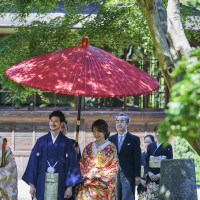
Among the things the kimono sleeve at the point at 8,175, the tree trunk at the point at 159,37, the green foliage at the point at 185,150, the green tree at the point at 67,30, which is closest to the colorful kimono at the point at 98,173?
the kimono sleeve at the point at 8,175

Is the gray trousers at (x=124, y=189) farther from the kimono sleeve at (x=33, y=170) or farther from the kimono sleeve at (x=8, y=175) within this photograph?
the kimono sleeve at (x=8, y=175)

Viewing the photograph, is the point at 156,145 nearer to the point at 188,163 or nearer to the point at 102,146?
the point at 188,163

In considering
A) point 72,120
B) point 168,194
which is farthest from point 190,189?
point 72,120

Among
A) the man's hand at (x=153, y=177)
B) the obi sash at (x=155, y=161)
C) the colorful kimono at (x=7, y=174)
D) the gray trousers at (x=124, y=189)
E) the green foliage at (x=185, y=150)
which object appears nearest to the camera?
the colorful kimono at (x=7, y=174)

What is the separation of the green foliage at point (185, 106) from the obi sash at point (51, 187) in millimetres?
3183

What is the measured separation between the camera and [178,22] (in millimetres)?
5137

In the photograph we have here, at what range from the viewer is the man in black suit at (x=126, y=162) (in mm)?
6645

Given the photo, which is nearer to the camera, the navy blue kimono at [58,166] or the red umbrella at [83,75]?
the red umbrella at [83,75]

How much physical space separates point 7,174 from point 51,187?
0.60 metres

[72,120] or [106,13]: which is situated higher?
[106,13]

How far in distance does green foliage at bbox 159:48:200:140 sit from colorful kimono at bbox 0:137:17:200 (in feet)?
10.2

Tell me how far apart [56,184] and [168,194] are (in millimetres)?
1962

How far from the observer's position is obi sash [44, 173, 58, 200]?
→ 18.0 feet

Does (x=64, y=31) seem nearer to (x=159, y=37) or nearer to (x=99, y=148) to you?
(x=99, y=148)
